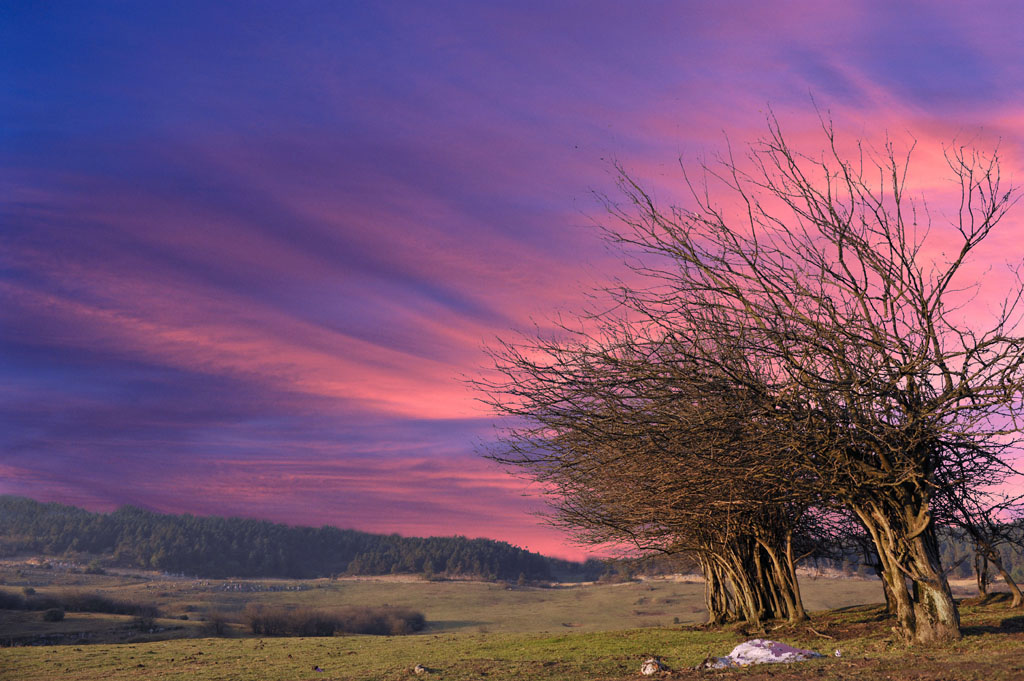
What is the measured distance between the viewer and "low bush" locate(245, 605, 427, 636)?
157 feet

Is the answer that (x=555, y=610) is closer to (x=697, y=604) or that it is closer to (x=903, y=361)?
(x=697, y=604)

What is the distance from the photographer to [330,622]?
52.3 metres

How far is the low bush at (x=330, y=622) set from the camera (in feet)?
157

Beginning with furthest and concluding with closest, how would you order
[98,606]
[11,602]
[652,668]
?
[98,606] → [11,602] → [652,668]

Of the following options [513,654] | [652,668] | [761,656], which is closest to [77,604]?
[513,654]

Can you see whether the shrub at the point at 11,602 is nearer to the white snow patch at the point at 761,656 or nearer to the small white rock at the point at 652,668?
the small white rock at the point at 652,668

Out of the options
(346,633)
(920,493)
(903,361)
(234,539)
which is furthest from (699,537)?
(234,539)

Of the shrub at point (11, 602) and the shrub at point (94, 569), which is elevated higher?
the shrub at point (11, 602)

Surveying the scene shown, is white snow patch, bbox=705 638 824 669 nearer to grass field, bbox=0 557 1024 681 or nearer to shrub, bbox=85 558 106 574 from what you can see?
grass field, bbox=0 557 1024 681

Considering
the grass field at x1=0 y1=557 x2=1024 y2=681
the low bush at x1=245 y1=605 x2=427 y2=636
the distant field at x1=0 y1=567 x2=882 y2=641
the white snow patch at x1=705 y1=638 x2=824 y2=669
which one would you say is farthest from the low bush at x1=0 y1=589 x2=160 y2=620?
the white snow patch at x1=705 y1=638 x2=824 y2=669

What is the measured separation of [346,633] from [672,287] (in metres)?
46.1

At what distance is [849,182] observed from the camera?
1355 centimetres

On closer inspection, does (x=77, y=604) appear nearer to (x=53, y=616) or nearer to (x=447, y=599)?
(x=53, y=616)

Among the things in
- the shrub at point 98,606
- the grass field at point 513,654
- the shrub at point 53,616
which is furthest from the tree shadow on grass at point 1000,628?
the shrub at point 98,606
